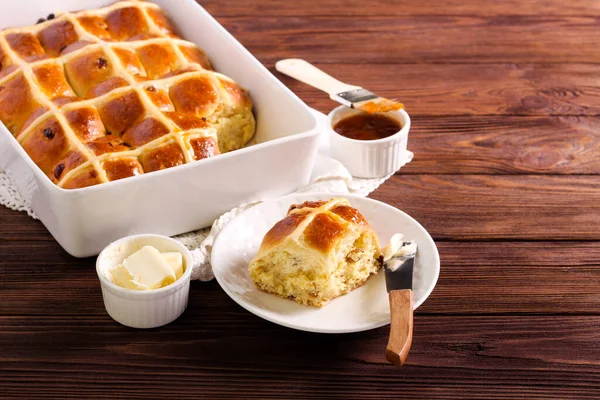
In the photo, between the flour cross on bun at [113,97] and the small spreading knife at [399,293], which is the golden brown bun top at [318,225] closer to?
the small spreading knife at [399,293]

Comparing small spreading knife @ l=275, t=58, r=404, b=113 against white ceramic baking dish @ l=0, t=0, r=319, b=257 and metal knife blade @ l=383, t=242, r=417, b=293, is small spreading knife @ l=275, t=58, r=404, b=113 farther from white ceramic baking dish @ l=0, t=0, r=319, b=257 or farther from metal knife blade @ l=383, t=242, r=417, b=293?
metal knife blade @ l=383, t=242, r=417, b=293

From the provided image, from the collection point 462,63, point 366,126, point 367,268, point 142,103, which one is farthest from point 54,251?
point 462,63

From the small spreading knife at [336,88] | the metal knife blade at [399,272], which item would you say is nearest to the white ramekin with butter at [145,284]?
the metal knife blade at [399,272]

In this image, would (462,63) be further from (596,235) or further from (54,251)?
(54,251)

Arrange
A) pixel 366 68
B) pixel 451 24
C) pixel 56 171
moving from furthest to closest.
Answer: pixel 451 24 < pixel 366 68 < pixel 56 171

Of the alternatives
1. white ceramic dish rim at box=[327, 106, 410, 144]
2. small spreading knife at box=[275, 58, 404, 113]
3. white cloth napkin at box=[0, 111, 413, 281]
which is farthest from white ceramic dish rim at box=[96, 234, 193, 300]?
small spreading knife at box=[275, 58, 404, 113]

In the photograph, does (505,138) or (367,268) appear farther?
(505,138)

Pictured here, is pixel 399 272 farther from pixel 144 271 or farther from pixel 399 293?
pixel 144 271
